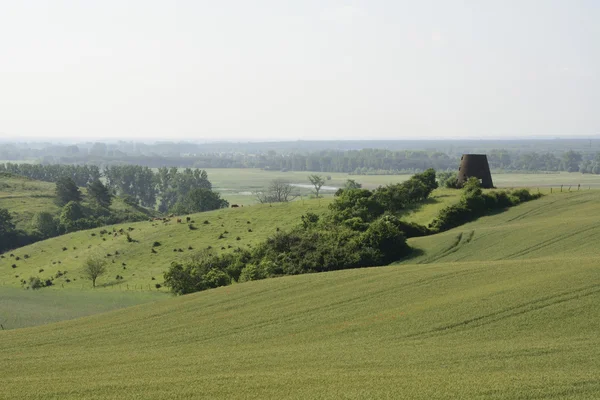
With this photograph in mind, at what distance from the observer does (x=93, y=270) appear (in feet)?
263

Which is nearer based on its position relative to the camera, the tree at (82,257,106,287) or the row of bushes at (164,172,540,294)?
the row of bushes at (164,172,540,294)

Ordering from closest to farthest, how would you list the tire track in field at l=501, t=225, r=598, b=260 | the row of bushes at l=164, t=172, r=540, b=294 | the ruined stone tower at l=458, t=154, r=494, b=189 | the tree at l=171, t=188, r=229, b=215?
the tire track in field at l=501, t=225, r=598, b=260
the row of bushes at l=164, t=172, r=540, b=294
the ruined stone tower at l=458, t=154, r=494, b=189
the tree at l=171, t=188, r=229, b=215

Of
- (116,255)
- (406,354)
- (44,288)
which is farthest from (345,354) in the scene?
(116,255)

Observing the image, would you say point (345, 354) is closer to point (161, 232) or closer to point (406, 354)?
point (406, 354)

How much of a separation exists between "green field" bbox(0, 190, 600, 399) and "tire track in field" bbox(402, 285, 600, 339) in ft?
0.34

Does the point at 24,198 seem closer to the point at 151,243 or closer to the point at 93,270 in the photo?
the point at 151,243

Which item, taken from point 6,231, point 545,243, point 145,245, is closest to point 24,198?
point 6,231

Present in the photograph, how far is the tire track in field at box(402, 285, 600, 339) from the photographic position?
33156 mm

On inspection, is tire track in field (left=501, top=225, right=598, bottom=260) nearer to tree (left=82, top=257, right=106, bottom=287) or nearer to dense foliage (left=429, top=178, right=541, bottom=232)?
dense foliage (left=429, top=178, right=541, bottom=232)

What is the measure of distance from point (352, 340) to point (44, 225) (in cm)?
11245

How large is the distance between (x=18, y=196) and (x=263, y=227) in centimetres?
9260

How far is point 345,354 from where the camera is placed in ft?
98.3

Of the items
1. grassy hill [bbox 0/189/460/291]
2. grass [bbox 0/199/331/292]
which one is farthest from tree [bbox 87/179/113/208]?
grass [bbox 0/199/331/292]

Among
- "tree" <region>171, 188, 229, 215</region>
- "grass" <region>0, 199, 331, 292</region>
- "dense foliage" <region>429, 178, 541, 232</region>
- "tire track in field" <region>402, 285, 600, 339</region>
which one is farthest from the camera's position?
"tree" <region>171, 188, 229, 215</region>
